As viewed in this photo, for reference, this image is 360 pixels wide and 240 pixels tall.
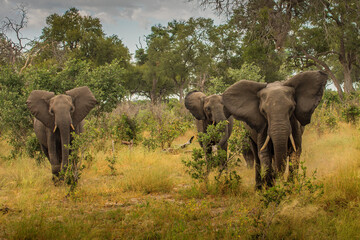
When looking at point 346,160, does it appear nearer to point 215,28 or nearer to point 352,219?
point 352,219

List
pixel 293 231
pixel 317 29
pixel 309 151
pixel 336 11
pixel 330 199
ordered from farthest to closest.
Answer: pixel 317 29 < pixel 336 11 < pixel 309 151 < pixel 330 199 < pixel 293 231

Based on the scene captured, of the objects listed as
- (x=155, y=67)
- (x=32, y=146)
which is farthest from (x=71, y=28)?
(x=32, y=146)

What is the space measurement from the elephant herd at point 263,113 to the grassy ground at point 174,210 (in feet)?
2.05

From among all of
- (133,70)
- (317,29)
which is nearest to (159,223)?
(317,29)

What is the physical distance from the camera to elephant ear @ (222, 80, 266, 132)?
609 cm

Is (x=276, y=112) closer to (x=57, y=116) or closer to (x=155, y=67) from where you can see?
(x=57, y=116)

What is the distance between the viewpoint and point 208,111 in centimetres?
926

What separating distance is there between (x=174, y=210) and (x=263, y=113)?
2.19 m

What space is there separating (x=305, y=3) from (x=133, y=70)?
80.4ft

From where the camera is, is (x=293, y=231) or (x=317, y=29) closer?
(x=293, y=231)

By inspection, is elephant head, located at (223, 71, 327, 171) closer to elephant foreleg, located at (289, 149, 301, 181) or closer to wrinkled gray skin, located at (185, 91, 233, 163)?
elephant foreleg, located at (289, 149, 301, 181)

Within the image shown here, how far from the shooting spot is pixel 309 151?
10.0 m

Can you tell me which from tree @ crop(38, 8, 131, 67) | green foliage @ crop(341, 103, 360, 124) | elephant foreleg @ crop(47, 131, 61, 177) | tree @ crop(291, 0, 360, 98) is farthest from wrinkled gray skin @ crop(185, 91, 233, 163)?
tree @ crop(38, 8, 131, 67)

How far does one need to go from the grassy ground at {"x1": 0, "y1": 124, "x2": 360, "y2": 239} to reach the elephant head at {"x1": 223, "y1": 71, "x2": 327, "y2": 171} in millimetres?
889
